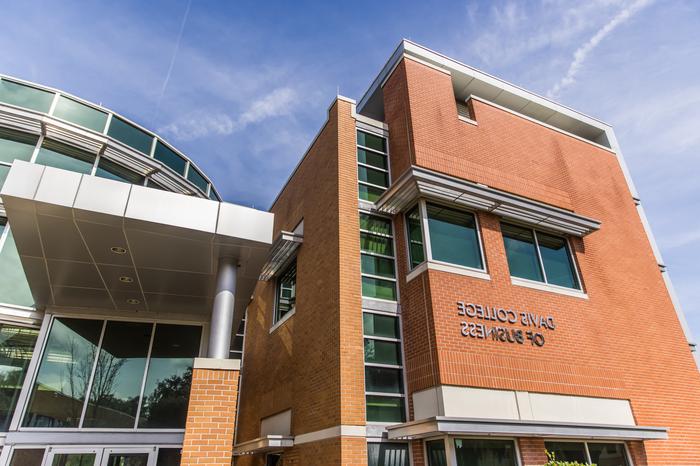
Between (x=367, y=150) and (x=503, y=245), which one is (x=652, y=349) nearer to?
(x=503, y=245)

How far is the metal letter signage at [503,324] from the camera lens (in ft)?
28.9

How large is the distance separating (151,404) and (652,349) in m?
13.5

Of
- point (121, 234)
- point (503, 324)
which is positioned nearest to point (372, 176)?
point (503, 324)

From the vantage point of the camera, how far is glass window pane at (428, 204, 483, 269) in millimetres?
9609

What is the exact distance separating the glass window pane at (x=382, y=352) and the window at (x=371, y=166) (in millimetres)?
3827

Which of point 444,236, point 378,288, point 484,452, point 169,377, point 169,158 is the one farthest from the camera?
point 169,158

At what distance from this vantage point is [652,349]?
11.4 meters

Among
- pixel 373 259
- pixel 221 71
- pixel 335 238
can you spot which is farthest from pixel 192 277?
pixel 221 71

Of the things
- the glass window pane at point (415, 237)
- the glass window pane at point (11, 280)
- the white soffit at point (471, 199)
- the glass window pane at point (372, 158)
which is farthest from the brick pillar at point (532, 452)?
the glass window pane at point (11, 280)

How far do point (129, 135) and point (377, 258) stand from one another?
906 cm

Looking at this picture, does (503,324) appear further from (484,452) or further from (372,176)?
(372,176)

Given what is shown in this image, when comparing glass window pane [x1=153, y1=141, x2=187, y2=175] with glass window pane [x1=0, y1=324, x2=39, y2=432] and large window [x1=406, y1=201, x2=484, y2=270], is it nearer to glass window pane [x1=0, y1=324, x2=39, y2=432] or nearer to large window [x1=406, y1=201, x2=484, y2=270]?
glass window pane [x1=0, y1=324, x2=39, y2=432]

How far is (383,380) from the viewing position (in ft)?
29.4

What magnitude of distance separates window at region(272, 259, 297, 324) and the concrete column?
5.03 meters
